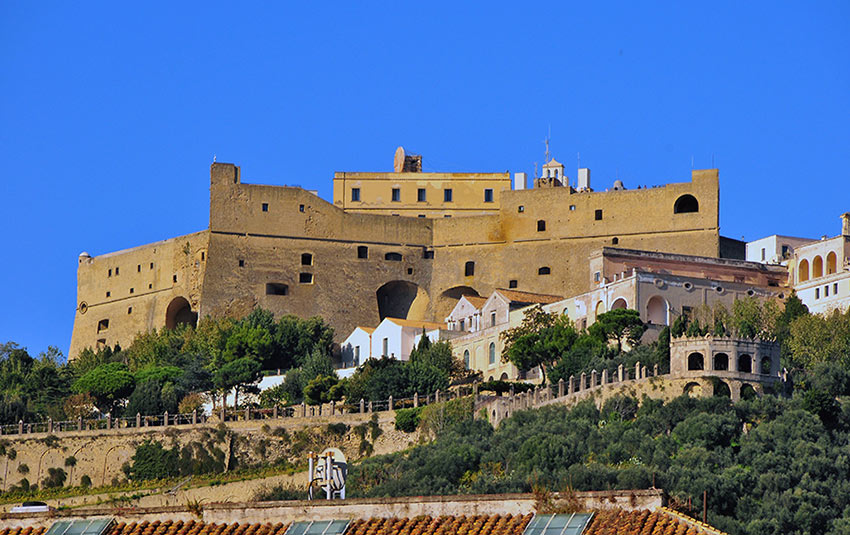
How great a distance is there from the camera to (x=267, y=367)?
74312 mm

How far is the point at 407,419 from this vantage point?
60938 mm

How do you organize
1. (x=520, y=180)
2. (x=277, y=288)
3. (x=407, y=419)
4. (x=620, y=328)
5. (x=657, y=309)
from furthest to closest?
(x=520, y=180), (x=277, y=288), (x=657, y=309), (x=620, y=328), (x=407, y=419)

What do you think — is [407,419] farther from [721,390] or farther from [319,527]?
[319,527]

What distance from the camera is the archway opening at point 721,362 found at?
56.4 meters

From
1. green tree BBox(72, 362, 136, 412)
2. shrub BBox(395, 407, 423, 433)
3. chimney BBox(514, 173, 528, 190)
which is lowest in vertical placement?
shrub BBox(395, 407, 423, 433)

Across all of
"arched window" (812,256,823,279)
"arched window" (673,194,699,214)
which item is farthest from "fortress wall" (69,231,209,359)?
"arched window" (812,256,823,279)

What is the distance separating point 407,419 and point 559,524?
34295 millimetres

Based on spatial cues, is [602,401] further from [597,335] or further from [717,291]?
[717,291]

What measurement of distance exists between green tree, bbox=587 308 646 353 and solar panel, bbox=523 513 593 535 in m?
36.7

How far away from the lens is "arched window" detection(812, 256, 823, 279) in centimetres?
7212

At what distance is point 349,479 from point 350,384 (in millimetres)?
12769

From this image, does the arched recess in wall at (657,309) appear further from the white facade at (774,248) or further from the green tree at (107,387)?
the green tree at (107,387)

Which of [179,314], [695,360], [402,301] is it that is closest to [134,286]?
[179,314]

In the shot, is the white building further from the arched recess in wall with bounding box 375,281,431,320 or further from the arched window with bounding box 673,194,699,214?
the arched recess in wall with bounding box 375,281,431,320
